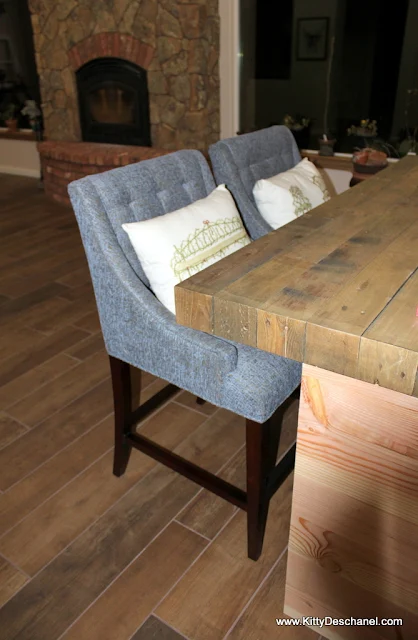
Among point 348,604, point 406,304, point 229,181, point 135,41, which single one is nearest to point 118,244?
point 229,181

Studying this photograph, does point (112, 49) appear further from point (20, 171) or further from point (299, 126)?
point (20, 171)

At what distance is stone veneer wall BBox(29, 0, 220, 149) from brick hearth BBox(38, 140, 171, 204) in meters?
0.33

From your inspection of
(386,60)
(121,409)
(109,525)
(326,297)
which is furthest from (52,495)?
(386,60)

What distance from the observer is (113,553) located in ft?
4.90

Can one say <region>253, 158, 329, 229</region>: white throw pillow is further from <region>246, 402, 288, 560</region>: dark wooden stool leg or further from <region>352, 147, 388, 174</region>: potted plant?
<region>352, 147, 388, 174</region>: potted plant

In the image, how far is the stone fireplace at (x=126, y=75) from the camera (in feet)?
13.9

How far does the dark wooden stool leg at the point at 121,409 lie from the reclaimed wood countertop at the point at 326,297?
0.57 m

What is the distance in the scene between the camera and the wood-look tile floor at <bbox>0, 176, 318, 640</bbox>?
4.37ft

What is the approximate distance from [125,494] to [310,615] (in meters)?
0.67

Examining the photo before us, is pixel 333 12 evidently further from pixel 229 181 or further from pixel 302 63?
pixel 229 181

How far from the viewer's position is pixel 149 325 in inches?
54.9

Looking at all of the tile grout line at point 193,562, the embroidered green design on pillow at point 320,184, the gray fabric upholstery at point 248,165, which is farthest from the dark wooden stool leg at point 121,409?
the embroidered green design on pillow at point 320,184

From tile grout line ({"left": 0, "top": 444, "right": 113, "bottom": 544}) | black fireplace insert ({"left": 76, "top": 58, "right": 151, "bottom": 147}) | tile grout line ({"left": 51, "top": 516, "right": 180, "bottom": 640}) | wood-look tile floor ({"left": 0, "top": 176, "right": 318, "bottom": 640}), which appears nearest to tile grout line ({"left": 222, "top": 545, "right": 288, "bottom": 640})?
wood-look tile floor ({"left": 0, "top": 176, "right": 318, "bottom": 640})

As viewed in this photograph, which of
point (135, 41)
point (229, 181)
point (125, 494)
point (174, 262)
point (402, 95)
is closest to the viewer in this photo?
point (174, 262)
